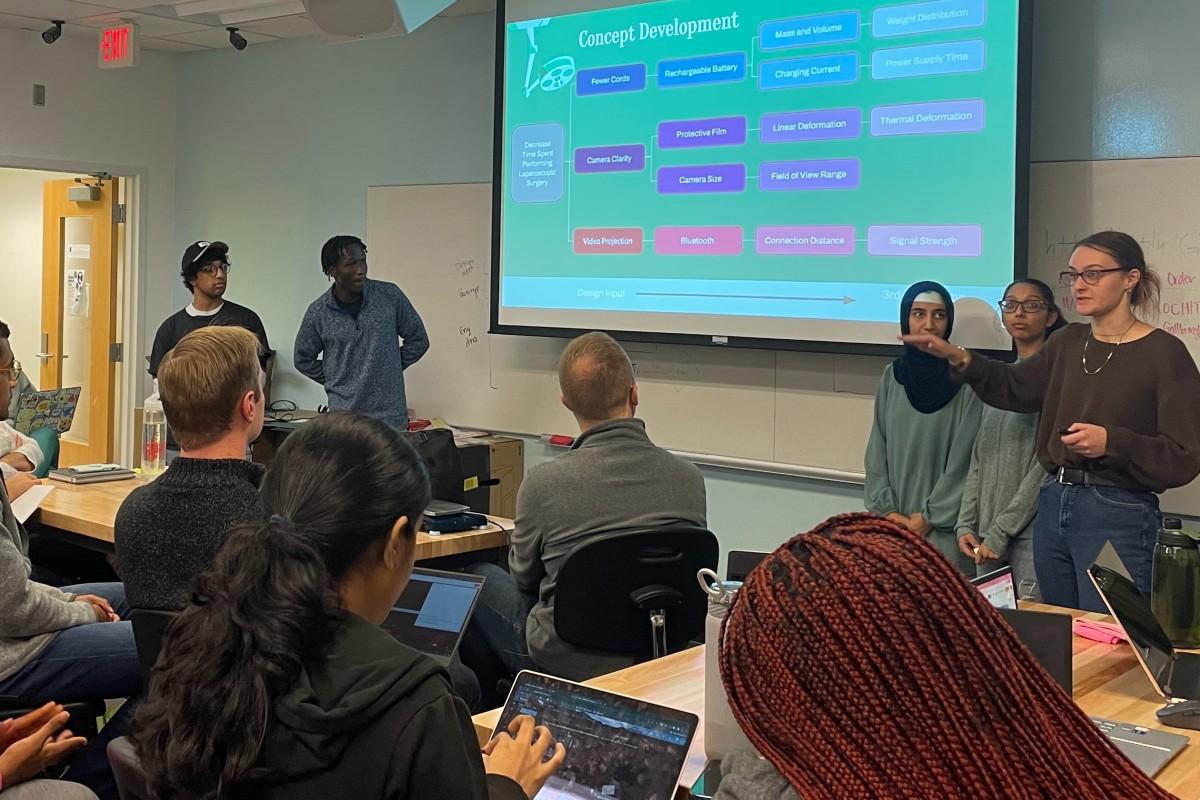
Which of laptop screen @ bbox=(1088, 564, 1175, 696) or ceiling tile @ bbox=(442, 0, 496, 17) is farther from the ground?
ceiling tile @ bbox=(442, 0, 496, 17)

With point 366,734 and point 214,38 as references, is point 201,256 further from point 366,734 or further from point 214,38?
point 366,734

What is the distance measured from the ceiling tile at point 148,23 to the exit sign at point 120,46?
2.3 inches

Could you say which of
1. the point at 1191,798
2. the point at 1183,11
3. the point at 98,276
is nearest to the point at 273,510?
the point at 1191,798

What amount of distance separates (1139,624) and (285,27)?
Result: 553cm

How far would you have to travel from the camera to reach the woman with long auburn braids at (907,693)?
825 mm

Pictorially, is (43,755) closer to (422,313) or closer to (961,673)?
(961,673)

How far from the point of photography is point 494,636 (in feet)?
10.3

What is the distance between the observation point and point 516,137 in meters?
5.26

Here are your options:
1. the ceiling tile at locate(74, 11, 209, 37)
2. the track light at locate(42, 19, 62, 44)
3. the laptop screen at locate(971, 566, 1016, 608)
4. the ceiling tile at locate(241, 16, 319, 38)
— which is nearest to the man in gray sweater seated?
the laptop screen at locate(971, 566, 1016, 608)

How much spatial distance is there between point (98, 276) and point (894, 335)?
17.4ft

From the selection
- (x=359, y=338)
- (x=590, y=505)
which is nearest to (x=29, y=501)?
(x=590, y=505)

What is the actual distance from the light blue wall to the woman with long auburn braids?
3405mm

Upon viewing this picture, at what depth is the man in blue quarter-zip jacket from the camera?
534cm

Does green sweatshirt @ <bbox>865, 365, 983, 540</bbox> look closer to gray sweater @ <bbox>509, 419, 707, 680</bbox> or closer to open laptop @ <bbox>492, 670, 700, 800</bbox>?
gray sweater @ <bbox>509, 419, 707, 680</bbox>
